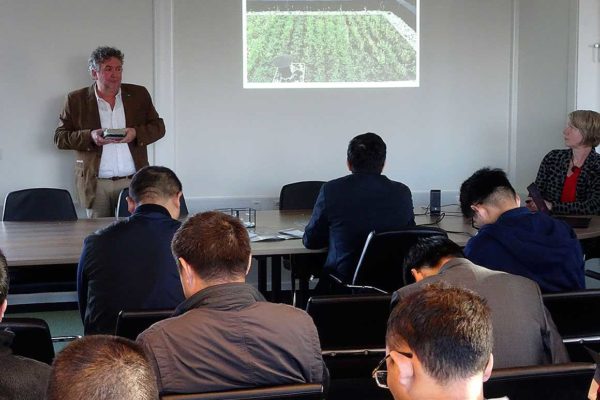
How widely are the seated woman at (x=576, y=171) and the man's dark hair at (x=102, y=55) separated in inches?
114

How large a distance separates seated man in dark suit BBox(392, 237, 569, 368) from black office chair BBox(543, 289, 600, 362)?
0.90 ft

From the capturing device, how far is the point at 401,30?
21.9 ft

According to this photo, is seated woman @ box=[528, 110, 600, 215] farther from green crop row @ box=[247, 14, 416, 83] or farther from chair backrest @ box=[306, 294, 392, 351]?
chair backrest @ box=[306, 294, 392, 351]

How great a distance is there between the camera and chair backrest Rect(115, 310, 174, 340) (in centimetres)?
268

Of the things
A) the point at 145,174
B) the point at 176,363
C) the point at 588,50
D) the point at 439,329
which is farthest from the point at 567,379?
the point at 588,50

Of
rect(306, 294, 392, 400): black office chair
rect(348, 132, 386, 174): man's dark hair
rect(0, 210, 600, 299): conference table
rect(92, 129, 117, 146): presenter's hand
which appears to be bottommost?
rect(306, 294, 392, 400): black office chair

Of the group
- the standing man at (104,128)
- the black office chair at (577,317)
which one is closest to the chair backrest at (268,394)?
the black office chair at (577,317)

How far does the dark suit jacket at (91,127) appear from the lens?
5953 mm

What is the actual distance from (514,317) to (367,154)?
1991 mm

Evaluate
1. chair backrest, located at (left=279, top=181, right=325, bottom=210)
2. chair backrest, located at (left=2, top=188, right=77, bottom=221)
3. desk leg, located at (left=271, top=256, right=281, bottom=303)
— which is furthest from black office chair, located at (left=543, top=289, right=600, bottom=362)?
chair backrest, located at (left=2, top=188, right=77, bottom=221)

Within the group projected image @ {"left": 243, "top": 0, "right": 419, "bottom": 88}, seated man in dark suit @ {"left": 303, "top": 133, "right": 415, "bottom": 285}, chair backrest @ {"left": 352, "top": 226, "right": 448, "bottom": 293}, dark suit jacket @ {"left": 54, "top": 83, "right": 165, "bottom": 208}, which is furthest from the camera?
projected image @ {"left": 243, "top": 0, "right": 419, "bottom": 88}

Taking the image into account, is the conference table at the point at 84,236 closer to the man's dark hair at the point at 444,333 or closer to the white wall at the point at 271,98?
the white wall at the point at 271,98

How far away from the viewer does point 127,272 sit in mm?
3283

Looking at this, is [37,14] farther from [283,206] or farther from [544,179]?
[544,179]
